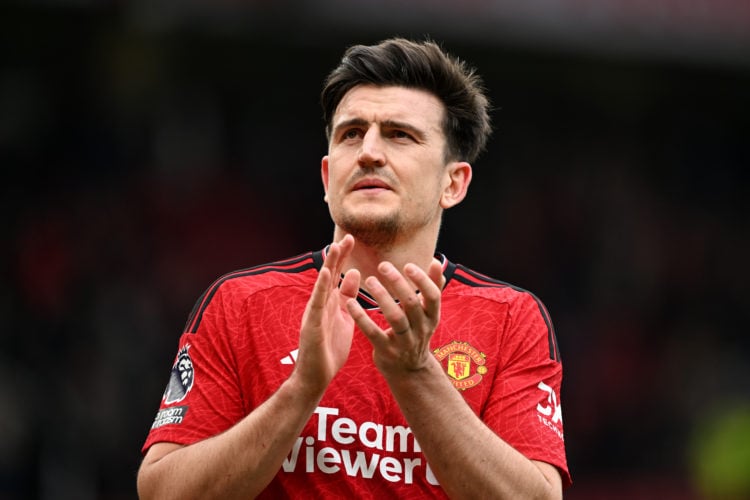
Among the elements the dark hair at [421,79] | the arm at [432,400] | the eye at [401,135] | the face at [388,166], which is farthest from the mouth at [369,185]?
the arm at [432,400]

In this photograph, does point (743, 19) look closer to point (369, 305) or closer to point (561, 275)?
point (561, 275)

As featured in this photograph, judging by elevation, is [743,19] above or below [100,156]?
above

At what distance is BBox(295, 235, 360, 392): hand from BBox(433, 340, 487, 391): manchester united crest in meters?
0.65

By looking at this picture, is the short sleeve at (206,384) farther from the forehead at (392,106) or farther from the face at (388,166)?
the forehead at (392,106)

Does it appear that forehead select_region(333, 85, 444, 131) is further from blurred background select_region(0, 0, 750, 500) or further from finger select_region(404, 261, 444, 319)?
blurred background select_region(0, 0, 750, 500)

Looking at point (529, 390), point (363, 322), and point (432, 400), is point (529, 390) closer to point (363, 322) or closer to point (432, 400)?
point (432, 400)

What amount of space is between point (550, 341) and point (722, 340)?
951 centimetres

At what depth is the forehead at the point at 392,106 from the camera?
157 inches

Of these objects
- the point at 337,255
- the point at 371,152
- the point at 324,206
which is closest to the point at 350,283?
the point at 337,255

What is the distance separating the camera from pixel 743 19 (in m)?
11.2

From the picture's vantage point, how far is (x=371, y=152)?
3783mm

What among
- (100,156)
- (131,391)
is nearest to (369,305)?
(131,391)

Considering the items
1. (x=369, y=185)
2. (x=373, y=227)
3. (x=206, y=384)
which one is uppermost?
(x=369, y=185)

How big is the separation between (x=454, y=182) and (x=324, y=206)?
829cm
